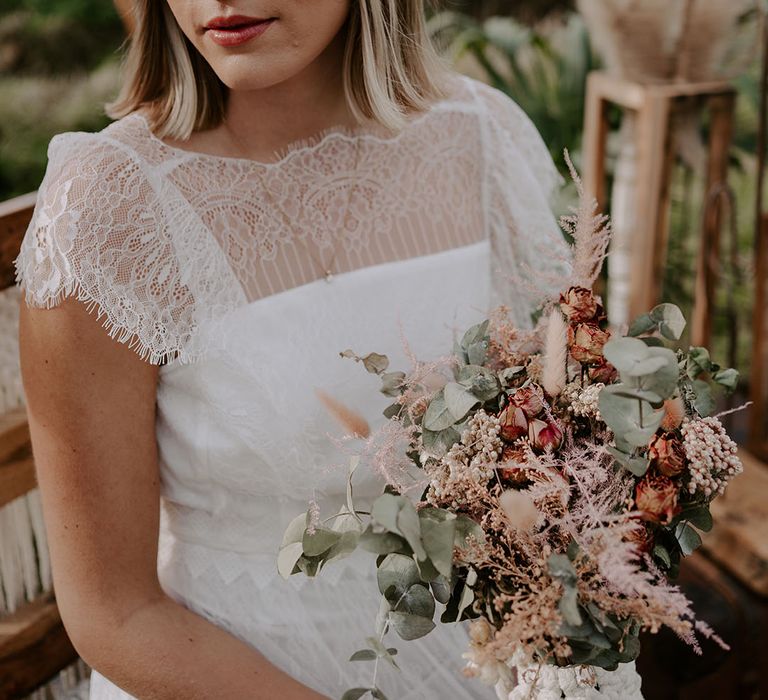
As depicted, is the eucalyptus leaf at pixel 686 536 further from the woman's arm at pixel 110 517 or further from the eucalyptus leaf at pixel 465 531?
the woman's arm at pixel 110 517

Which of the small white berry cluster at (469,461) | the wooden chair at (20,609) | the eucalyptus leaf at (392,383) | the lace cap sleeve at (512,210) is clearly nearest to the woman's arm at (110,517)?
the wooden chair at (20,609)

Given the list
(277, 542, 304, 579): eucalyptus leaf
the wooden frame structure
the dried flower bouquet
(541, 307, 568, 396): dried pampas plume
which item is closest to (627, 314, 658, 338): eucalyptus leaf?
the dried flower bouquet

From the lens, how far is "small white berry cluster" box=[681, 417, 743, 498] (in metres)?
0.84

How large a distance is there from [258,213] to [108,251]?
0.25m

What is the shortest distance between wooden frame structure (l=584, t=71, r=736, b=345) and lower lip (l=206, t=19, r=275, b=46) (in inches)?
57.5

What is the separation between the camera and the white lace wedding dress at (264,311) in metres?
1.19

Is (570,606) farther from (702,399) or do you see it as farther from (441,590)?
(702,399)

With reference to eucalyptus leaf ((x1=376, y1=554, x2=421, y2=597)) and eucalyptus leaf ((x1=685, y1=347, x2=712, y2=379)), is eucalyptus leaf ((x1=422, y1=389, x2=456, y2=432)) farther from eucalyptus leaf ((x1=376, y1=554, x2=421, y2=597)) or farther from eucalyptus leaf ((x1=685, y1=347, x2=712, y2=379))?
eucalyptus leaf ((x1=685, y1=347, x2=712, y2=379))

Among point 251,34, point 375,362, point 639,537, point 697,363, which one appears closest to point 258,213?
point 251,34

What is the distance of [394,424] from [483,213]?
0.74 m

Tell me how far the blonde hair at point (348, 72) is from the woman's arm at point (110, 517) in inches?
14.4

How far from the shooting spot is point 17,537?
145 cm

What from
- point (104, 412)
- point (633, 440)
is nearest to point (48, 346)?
point (104, 412)

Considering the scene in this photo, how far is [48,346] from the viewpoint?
3.71 feet
